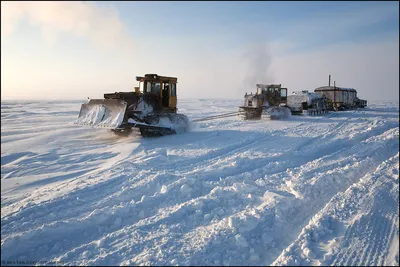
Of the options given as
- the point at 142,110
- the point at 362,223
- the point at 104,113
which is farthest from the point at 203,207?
the point at 104,113

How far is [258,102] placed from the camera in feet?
59.7

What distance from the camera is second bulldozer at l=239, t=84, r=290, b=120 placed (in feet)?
58.1

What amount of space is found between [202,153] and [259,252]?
463 centimetres

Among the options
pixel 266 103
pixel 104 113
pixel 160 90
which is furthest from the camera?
pixel 266 103

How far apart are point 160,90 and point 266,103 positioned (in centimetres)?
989

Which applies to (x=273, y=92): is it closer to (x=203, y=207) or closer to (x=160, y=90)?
(x=160, y=90)

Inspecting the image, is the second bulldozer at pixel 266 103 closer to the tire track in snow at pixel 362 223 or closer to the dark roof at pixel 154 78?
the dark roof at pixel 154 78

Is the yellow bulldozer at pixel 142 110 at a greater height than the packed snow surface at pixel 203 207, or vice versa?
the yellow bulldozer at pixel 142 110

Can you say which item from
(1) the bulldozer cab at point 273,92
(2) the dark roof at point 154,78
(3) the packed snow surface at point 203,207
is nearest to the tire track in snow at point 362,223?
(3) the packed snow surface at point 203,207

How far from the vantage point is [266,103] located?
1880 centimetres

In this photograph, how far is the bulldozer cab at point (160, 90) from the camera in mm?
11438

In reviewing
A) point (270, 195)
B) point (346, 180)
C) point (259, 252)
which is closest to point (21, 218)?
point (259, 252)

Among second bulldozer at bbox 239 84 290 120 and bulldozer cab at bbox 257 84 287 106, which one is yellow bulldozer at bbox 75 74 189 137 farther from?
bulldozer cab at bbox 257 84 287 106

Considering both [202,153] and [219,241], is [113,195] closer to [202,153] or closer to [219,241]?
[219,241]
